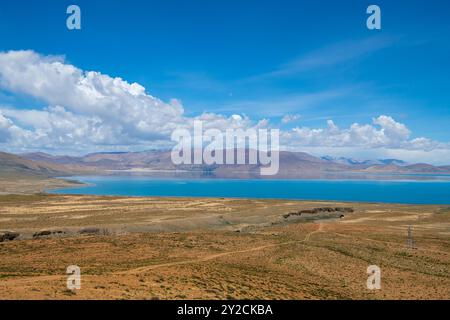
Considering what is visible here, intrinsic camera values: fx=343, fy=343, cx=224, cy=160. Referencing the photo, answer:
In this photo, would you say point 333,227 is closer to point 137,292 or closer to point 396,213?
point 396,213

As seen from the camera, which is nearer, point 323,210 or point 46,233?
point 46,233

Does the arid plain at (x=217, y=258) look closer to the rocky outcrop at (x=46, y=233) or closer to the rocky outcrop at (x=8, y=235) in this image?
the rocky outcrop at (x=46, y=233)

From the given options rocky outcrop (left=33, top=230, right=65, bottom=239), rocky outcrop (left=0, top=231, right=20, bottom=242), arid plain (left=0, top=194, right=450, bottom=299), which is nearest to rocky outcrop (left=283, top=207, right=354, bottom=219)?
arid plain (left=0, top=194, right=450, bottom=299)

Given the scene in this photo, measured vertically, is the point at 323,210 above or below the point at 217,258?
below

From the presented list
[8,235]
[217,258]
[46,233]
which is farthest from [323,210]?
[8,235]

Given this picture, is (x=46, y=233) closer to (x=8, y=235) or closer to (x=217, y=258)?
(x=8, y=235)

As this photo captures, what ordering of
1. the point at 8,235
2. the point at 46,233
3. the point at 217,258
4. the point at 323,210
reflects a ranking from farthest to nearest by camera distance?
the point at 323,210 < the point at 46,233 < the point at 8,235 < the point at 217,258

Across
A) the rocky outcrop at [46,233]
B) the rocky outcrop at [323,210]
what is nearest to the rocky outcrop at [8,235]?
the rocky outcrop at [46,233]

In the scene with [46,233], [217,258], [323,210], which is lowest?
[323,210]
